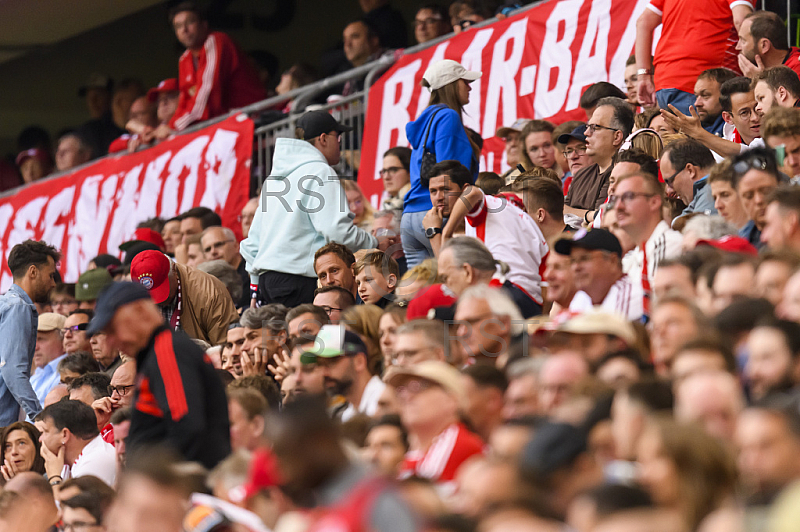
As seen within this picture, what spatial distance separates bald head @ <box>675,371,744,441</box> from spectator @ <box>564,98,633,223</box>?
3706 mm

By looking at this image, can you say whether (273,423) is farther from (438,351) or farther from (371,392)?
(371,392)

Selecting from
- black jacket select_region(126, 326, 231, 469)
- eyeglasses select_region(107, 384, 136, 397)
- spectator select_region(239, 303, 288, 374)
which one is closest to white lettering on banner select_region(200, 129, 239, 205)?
eyeglasses select_region(107, 384, 136, 397)

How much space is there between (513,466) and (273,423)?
631 mm

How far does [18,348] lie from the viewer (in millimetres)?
7719

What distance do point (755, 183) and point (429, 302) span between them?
1525mm

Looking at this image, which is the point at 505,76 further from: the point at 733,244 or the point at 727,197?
the point at 733,244

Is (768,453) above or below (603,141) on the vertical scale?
above

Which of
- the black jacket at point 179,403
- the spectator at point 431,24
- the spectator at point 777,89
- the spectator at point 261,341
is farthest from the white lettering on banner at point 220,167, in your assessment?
the black jacket at point 179,403

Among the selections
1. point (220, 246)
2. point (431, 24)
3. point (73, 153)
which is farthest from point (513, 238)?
point (73, 153)

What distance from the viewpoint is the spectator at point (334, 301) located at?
6.53m

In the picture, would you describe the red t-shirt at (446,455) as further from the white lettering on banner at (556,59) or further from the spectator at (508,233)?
the white lettering on banner at (556,59)

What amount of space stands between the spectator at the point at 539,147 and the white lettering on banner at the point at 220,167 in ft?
13.5

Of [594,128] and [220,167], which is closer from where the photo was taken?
[594,128]

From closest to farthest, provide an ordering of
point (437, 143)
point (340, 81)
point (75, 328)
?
point (437, 143) → point (75, 328) → point (340, 81)
